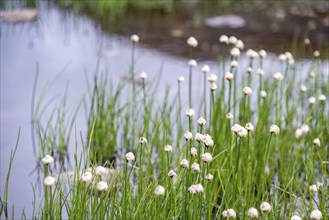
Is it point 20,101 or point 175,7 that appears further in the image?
point 175,7

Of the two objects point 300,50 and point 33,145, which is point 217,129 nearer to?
point 33,145

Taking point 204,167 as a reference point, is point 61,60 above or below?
below

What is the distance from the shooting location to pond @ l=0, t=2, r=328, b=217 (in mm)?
3840

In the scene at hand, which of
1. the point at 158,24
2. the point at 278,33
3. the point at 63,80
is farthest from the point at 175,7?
the point at 63,80

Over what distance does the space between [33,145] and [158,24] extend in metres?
3.60

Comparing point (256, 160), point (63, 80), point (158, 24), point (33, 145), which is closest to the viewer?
point (256, 160)

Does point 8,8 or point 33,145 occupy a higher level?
point 8,8

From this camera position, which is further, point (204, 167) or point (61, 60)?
point (61, 60)

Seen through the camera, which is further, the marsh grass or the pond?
the pond

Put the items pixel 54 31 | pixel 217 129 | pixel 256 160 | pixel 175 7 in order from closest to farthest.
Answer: pixel 256 160, pixel 217 129, pixel 54 31, pixel 175 7

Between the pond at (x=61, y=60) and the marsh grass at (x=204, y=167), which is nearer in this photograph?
the marsh grass at (x=204, y=167)

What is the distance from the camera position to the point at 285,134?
3.97 meters

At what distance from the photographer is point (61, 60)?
17.9 feet

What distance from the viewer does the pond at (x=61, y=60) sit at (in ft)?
12.6
